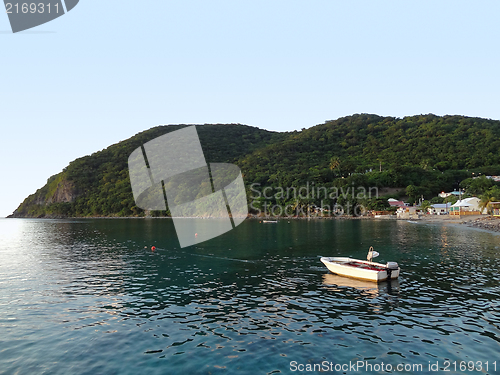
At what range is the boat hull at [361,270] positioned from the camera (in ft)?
94.2

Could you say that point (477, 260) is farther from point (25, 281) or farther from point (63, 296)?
point (25, 281)

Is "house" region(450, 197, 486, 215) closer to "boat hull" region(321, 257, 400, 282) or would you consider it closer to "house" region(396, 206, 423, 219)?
"house" region(396, 206, 423, 219)

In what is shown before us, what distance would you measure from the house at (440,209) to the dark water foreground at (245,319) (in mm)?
111964

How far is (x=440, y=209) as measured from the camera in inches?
5517

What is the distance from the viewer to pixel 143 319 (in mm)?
20297

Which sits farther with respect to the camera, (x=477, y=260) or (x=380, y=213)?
(x=380, y=213)

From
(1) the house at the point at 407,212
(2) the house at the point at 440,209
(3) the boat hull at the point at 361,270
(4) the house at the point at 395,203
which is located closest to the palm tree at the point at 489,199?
(2) the house at the point at 440,209

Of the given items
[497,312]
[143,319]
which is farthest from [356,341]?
[143,319]

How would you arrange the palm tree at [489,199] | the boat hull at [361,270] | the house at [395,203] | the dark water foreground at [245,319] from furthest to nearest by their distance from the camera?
the house at [395,203]
the palm tree at [489,199]
the boat hull at [361,270]
the dark water foreground at [245,319]

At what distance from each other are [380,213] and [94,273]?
5684 inches

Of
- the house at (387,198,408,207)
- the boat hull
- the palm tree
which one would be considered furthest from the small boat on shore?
the house at (387,198,408,207)

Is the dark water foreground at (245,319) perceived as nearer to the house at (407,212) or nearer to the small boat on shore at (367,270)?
the small boat on shore at (367,270)

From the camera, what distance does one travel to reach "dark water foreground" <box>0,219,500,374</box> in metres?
14.6

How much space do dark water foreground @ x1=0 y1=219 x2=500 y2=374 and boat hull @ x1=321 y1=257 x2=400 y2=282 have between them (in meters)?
1.02
